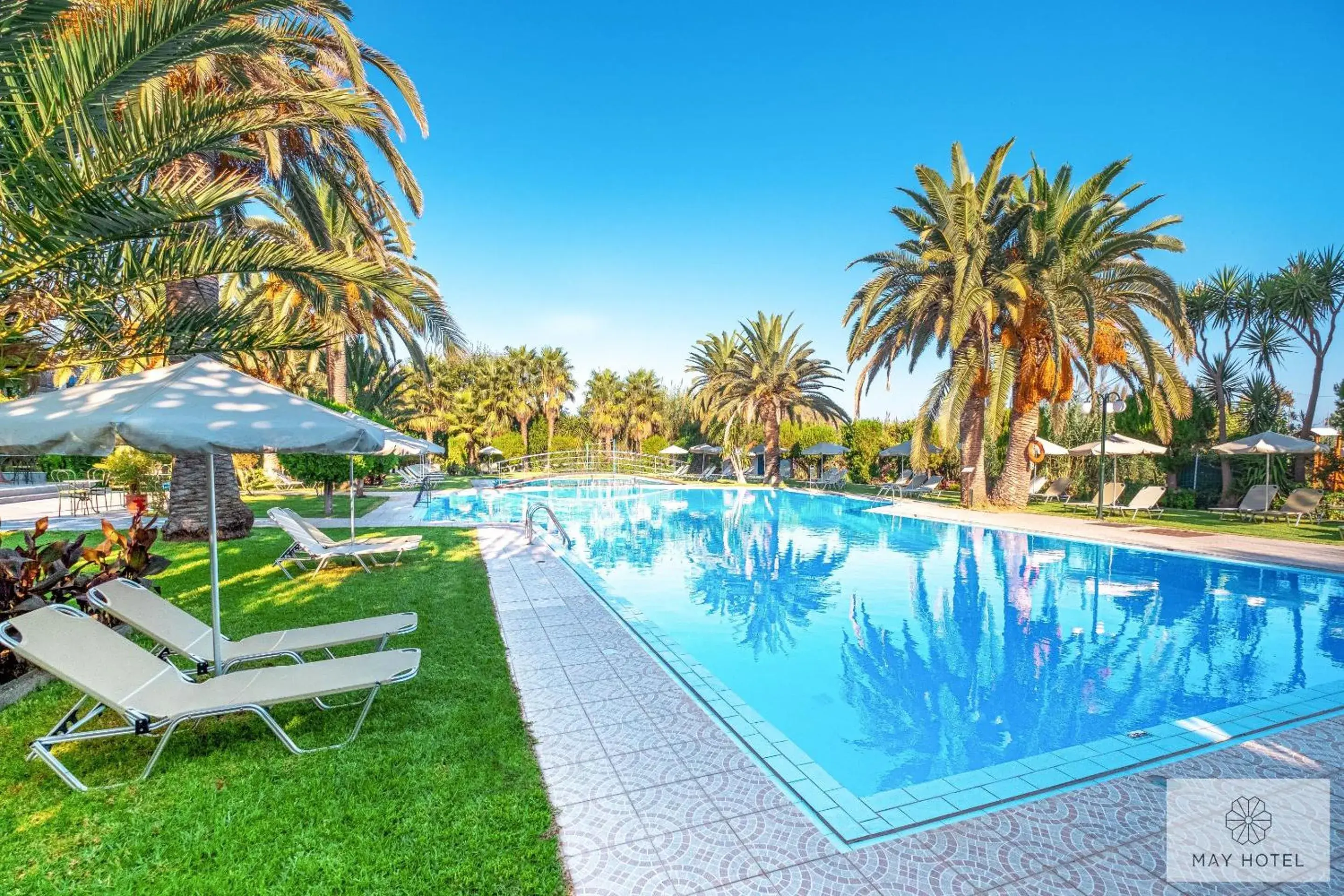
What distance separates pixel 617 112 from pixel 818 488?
17498 mm

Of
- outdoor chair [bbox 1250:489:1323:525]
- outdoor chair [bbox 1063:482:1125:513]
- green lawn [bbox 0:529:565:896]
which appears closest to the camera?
green lawn [bbox 0:529:565:896]

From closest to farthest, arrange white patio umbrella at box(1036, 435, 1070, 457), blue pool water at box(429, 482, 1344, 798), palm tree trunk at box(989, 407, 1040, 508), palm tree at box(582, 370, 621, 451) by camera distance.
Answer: blue pool water at box(429, 482, 1344, 798) < palm tree trunk at box(989, 407, 1040, 508) < white patio umbrella at box(1036, 435, 1070, 457) < palm tree at box(582, 370, 621, 451)

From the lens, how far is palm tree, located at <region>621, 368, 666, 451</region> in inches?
1610

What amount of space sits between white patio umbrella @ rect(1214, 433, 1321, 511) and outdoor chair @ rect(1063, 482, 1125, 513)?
253 centimetres

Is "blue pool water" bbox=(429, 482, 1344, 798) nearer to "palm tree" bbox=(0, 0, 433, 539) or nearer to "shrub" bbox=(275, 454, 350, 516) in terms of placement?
"palm tree" bbox=(0, 0, 433, 539)

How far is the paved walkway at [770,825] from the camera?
2670mm

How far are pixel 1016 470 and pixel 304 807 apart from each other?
2006 centimetres

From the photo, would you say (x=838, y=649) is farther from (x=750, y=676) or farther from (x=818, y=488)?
(x=818, y=488)

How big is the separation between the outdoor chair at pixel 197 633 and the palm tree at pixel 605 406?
3511 centimetres

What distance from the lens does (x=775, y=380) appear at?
95.0ft

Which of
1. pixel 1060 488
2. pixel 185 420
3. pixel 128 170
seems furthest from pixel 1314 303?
pixel 128 170

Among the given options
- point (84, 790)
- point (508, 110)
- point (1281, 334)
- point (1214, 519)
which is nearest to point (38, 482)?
point (508, 110)

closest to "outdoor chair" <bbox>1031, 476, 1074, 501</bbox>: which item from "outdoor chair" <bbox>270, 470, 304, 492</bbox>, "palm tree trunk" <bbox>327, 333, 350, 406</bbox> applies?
"palm tree trunk" <bbox>327, 333, 350, 406</bbox>

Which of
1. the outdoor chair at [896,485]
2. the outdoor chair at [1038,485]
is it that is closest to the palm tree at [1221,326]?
the outdoor chair at [1038,485]
